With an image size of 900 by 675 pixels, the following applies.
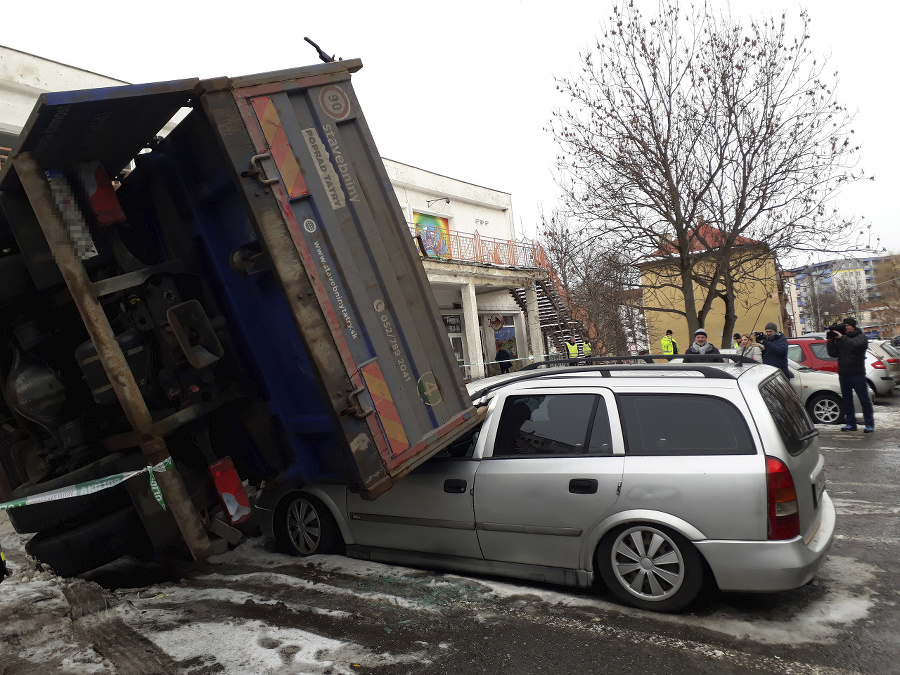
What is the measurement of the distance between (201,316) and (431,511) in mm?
2109

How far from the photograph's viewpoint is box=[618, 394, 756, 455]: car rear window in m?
3.83

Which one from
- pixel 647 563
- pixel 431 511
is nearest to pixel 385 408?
pixel 431 511

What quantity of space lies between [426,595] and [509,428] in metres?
1.25

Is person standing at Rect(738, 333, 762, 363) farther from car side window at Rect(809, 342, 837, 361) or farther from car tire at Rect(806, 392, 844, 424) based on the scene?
car tire at Rect(806, 392, 844, 424)

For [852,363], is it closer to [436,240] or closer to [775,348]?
[775,348]

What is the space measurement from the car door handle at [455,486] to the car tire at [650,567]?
3.34ft

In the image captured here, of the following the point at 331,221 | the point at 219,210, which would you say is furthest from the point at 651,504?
the point at 219,210

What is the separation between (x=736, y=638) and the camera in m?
3.49

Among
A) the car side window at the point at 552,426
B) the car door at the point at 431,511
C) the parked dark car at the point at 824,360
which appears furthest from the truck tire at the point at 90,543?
the parked dark car at the point at 824,360

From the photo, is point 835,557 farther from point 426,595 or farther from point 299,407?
point 299,407

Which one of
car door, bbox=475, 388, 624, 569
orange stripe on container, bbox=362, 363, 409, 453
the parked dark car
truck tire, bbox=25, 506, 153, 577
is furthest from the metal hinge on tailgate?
the parked dark car

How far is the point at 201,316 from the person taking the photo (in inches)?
174

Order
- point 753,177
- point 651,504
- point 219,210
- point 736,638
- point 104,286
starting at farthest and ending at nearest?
point 753,177 < point 219,210 < point 104,286 < point 651,504 < point 736,638

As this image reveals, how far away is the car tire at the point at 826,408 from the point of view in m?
11.1
